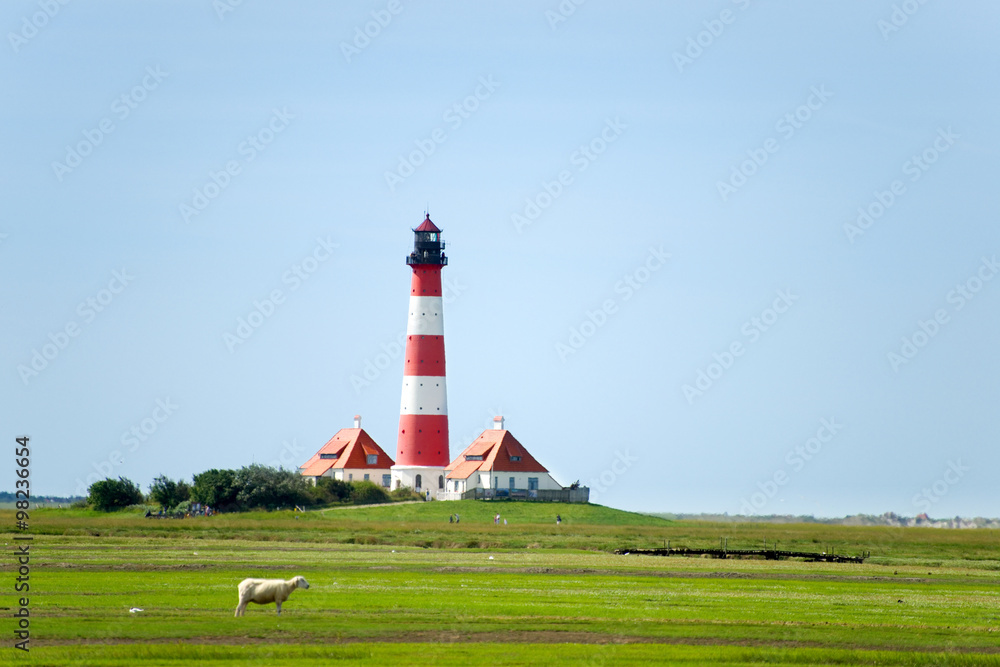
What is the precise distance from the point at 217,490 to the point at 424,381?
55.1 feet

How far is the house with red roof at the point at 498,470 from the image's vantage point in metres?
103

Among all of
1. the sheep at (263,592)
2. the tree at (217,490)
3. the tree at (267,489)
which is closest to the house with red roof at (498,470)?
the tree at (267,489)

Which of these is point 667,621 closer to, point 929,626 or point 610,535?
point 929,626

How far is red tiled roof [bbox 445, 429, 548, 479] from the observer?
344 feet

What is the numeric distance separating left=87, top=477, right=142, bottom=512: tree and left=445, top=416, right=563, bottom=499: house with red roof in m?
23.6

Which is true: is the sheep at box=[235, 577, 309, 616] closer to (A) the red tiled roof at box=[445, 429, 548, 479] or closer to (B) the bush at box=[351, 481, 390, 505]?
(B) the bush at box=[351, 481, 390, 505]

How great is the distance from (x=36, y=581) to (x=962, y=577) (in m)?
32.3

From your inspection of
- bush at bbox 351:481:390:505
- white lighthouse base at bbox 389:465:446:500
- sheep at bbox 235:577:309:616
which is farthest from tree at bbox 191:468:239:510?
sheep at bbox 235:577:309:616

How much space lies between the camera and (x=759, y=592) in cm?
3869

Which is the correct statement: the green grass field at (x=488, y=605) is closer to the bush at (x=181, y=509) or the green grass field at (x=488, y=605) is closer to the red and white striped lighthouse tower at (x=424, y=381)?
the bush at (x=181, y=509)

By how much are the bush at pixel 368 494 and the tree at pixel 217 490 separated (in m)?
9.26

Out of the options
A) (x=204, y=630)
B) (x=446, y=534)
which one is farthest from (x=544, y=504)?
(x=204, y=630)

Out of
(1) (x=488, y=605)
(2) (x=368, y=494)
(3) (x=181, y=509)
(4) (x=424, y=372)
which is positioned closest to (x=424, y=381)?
(4) (x=424, y=372)

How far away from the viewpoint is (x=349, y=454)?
109562mm
